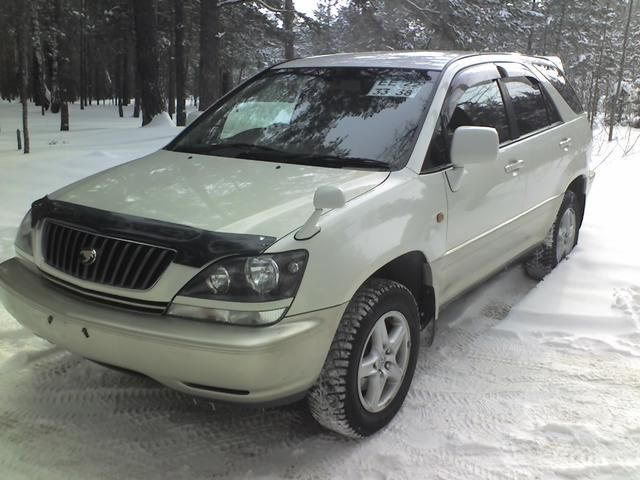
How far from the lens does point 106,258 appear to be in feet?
8.23

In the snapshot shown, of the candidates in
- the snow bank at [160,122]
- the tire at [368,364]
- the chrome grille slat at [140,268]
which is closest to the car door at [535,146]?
the tire at [368,364]

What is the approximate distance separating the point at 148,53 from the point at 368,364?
1379 centimetres

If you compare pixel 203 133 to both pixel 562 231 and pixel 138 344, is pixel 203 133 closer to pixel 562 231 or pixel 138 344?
pixel 138 344

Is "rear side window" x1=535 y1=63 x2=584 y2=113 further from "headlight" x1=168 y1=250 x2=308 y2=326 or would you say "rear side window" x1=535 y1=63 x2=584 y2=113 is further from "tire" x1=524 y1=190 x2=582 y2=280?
"headlight" x1=168 y1=250 x2=308 y2=326

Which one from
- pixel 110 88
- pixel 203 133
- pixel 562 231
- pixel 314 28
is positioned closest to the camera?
pixel 203 133

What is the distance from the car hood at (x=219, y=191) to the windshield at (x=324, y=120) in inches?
6.1

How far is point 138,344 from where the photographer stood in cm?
235

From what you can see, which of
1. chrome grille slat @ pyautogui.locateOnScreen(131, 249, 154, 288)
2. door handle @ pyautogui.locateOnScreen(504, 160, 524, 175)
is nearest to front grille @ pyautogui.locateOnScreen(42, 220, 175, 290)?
chrome grille slat @ pyautogui.locateOnScreen(131, 249, 154, 288)

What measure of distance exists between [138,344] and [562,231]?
3.82 metres

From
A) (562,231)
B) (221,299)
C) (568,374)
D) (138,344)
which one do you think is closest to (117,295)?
(138,344)

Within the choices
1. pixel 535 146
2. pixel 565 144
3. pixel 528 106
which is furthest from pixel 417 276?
pixel 565 144

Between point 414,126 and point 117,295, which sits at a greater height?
point 414,126

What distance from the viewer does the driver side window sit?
3.31 m

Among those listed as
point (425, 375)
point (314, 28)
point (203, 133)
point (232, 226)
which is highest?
point (314, 28)
